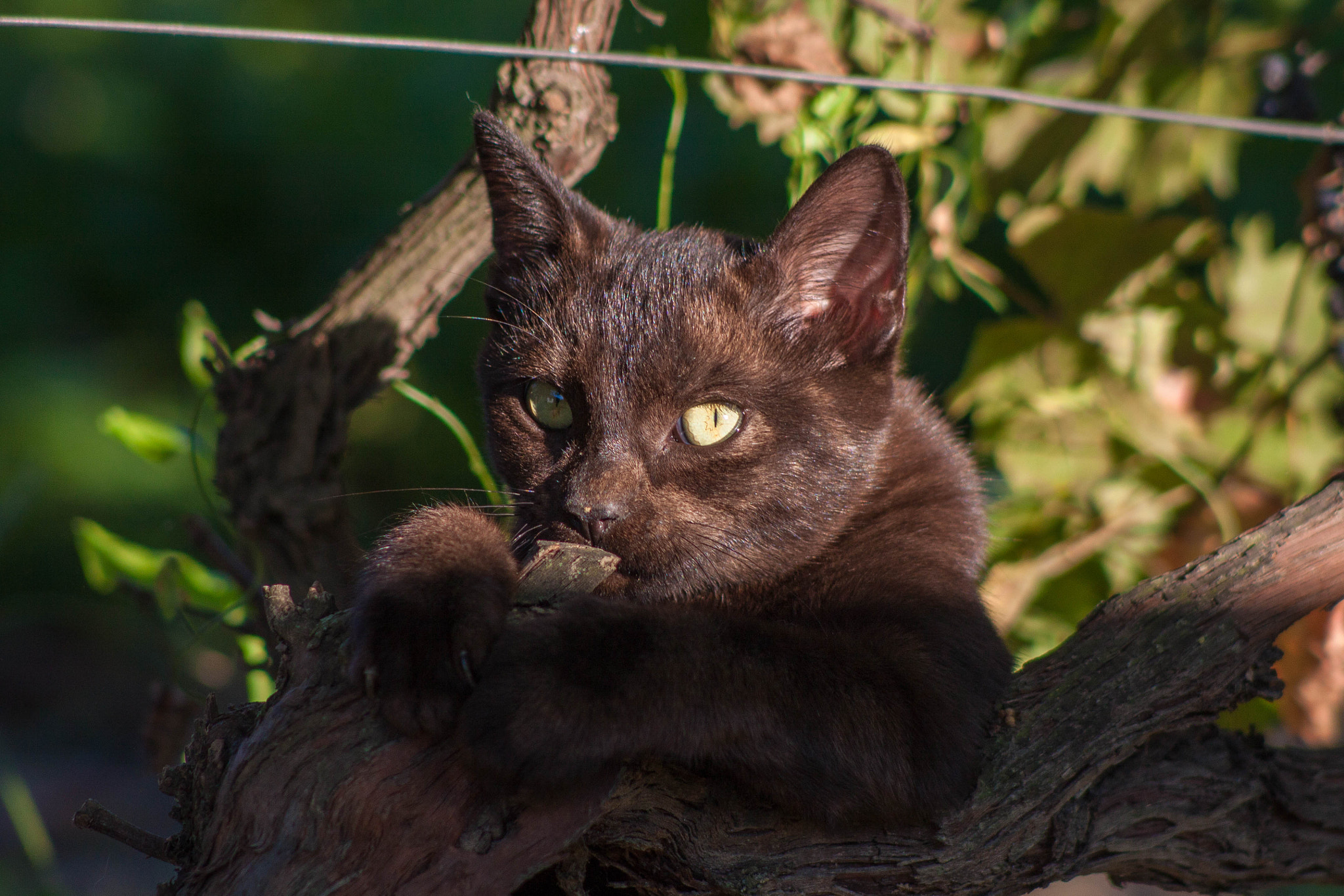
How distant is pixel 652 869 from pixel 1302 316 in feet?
5.77

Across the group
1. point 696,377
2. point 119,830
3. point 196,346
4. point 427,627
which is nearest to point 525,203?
point 696,377

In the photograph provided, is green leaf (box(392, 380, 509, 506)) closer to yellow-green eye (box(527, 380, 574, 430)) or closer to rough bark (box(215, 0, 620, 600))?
rough bark (box(215, 0, 620, 600))

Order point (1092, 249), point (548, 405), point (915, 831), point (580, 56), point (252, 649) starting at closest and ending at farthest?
point (915, 831), point (580, 56), point (548, 405), point (252, 649), point (1092, 249)

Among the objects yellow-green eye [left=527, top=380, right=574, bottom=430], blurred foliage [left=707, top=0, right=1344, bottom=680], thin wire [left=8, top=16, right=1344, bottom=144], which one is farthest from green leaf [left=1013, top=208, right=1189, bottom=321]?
yellow-green eye [left=527, top=380, right=574, bottom=430]

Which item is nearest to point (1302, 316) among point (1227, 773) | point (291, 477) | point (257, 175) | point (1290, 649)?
point (1290, 649)

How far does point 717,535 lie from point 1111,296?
1215mm

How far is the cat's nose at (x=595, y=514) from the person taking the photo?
1197 mm

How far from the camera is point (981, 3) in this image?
217 cm

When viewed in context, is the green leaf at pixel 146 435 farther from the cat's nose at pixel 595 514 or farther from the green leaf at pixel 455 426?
the cat's nose at pixel 595 514

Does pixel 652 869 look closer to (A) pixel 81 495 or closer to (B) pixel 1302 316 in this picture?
(B) pixel 1302 316

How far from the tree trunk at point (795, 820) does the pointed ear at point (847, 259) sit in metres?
0.43

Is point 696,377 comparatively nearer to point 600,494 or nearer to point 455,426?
point 600,494

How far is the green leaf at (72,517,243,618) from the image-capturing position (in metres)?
1.81

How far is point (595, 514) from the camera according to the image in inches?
47.2
